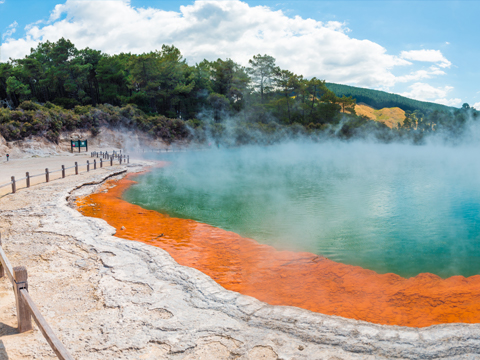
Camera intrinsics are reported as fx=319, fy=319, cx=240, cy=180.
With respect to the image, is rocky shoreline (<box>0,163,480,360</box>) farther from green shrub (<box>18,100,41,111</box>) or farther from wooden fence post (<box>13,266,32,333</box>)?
green shrub (<box>18,100,41,111</box>)

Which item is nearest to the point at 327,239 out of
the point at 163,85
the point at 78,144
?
the point at 78,144

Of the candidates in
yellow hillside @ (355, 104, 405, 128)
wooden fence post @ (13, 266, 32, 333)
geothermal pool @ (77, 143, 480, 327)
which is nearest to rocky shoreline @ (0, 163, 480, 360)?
wooden fence post @ (13, 266, 32, 333)

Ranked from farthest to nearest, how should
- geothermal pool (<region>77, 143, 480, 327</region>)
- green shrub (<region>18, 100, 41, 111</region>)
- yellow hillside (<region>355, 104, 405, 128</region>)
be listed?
1. yellow hillside (<region>355, 104, 405, 128</region>)
2. green shrub (<region>18, 100, 41, 111</region>)
3. geothermal pool (<region>77, 143, 480, 327</region>)

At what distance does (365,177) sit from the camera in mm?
24000

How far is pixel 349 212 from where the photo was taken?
45.3 ft

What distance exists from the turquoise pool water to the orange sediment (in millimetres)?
757

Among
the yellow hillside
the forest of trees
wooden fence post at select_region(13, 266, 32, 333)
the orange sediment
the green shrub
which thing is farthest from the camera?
the yellow hillside

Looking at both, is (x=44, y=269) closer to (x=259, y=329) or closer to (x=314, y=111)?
(x=259, y=329)

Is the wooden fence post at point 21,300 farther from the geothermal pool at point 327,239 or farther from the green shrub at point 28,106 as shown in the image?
the green shrub at point 28,106

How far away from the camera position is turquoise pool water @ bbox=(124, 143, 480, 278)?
9.33 metres

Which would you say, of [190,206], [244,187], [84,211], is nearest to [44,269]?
[84,211]

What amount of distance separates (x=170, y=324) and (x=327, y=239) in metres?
6.98

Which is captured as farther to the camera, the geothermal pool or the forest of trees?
the forest of trees

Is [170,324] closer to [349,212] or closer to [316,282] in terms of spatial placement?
[316,282]
